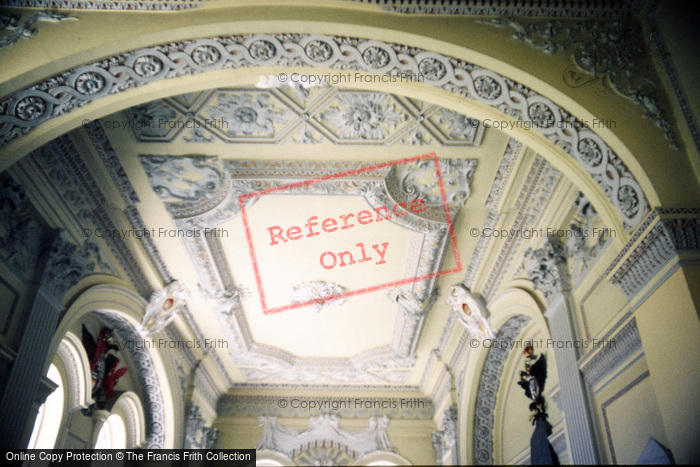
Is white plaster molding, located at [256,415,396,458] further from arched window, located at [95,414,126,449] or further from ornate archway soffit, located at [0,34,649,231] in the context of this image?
ornate archway soffit, located at [0,34,649,231]

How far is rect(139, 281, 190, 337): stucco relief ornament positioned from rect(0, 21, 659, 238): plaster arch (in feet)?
14.7

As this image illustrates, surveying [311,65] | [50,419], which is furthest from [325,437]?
[311,65]

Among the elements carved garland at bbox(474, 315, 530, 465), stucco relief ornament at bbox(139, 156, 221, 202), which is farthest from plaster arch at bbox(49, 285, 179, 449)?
carved garland at bbox(474, 315, 530, 465)

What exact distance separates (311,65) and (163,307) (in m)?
5.59

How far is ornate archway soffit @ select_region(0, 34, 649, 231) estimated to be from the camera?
14.5 feet

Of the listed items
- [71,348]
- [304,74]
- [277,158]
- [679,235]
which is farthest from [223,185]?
[679,235]

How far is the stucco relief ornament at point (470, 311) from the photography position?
8641 millimetres

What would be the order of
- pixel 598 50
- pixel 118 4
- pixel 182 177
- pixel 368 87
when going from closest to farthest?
pixel 118 4 → pixel 598 50 → pixel 368 87 → pixel 182 177

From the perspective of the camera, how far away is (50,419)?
289 inches

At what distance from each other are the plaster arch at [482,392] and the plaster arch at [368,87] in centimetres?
403

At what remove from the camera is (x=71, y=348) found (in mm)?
7625

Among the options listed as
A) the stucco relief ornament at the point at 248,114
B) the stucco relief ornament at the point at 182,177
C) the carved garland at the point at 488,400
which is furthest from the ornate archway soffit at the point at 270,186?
the carved garland at the point at 488,400

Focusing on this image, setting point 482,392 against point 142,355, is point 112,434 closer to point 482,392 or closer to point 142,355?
point 142,355

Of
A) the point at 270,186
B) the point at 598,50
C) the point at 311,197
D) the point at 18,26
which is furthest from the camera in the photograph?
the point at 311,197
